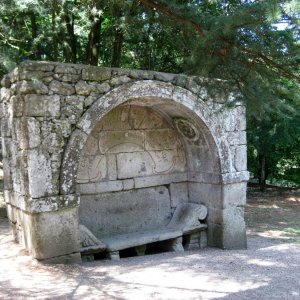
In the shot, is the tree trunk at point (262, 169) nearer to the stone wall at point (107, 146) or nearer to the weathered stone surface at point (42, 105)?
the stone wall at point (107, 146)

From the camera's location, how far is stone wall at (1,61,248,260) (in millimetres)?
5156

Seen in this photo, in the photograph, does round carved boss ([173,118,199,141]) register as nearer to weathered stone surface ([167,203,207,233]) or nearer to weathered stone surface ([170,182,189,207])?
weathered stone surface ([170,182,189,207])

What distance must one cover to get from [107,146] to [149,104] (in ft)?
3.06

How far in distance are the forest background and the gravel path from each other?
205 cm

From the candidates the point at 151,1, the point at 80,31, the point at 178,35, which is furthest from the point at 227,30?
the point at 80,31

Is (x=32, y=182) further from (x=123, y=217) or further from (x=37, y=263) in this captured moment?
(x=123, y=217)

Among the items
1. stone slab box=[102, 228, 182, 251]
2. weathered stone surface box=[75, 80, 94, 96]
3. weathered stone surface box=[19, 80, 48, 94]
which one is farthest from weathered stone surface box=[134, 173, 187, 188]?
weathered stone surface box=[19, 80, 48, 94]

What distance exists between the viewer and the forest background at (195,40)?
4.09 metres

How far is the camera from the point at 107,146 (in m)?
6.57

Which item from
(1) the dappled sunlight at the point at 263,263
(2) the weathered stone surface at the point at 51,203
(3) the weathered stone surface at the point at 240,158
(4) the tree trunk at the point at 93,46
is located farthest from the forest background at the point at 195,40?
(1) the dappled sunlight at the point at 263,263

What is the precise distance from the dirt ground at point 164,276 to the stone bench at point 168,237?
231mm

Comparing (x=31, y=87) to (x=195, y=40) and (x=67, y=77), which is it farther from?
(x=195, y=40)

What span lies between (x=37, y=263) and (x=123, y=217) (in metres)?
1.92

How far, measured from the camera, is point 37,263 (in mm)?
5199
